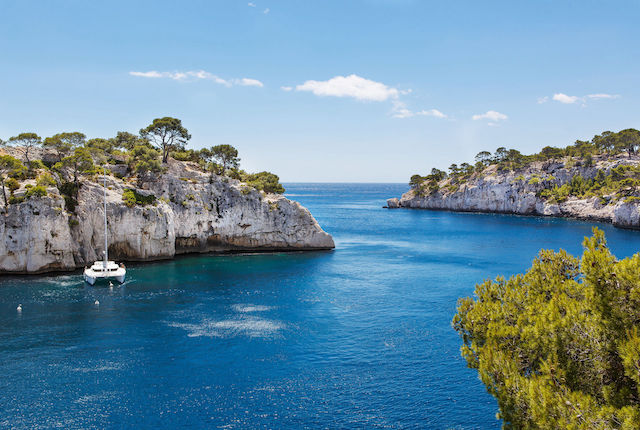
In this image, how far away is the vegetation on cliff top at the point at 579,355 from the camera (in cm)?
1134

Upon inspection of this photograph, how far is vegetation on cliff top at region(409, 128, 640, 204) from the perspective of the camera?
128 m

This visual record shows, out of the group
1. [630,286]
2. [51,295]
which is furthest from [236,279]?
[630,286]

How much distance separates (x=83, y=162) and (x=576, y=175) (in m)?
152

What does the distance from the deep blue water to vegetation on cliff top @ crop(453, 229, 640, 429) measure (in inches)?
387

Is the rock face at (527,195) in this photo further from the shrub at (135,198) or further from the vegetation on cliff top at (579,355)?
the vegetation on cliff top at (579,355)

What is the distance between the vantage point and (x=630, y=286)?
11.5m

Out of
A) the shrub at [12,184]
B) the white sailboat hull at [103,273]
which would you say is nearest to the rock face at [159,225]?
A: the shrub at [12,184]

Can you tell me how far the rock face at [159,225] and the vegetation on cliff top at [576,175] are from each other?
9704 centimetres

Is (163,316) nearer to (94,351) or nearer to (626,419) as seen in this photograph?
(94,351)

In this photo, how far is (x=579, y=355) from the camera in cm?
1331

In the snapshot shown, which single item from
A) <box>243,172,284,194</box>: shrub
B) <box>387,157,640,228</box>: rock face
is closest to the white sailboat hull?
<box>243,172,284,194</box>: shrub

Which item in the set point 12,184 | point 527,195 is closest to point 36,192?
point 12,184

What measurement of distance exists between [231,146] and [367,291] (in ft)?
147

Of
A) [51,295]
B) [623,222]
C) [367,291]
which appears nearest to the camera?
[51,295]
